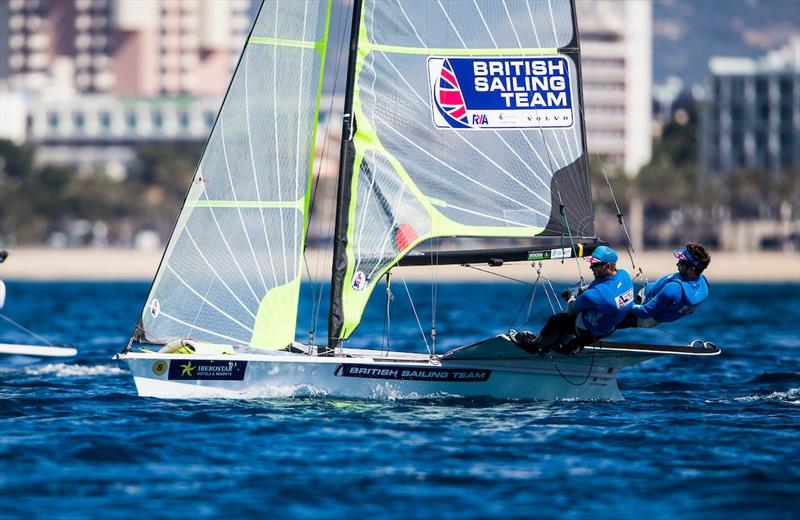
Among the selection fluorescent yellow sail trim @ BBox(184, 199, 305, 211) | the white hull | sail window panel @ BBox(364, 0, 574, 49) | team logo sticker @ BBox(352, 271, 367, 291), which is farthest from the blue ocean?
sail window panel @ BBox(364, 0, 574, 49)

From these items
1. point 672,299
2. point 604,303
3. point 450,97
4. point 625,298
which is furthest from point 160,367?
point 672,299

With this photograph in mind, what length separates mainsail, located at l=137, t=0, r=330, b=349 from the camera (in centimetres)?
1878

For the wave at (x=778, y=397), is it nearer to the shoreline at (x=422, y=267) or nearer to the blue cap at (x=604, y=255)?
the blue cap at (x=604, y=255)

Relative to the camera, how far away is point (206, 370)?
18.0m

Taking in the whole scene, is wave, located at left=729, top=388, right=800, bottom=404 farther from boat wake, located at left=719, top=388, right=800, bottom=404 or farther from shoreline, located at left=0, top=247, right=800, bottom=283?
shoreline, located at left=0, top=247, right=800, bottom=283

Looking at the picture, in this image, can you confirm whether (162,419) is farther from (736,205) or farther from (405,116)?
(736,205)

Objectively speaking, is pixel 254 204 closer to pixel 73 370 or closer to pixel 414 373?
pixel 414 373

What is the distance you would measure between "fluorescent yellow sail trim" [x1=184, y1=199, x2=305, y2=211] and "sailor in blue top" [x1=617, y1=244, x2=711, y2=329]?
4.65m

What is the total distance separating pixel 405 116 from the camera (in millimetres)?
19031

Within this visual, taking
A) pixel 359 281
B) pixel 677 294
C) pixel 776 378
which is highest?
pixel 359 281

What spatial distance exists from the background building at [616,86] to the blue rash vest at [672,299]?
137 m

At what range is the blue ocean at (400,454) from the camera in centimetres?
1290

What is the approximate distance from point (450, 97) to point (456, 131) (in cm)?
47

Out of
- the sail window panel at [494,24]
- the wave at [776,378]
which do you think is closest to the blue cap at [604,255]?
the sail window panel at [494,24]
